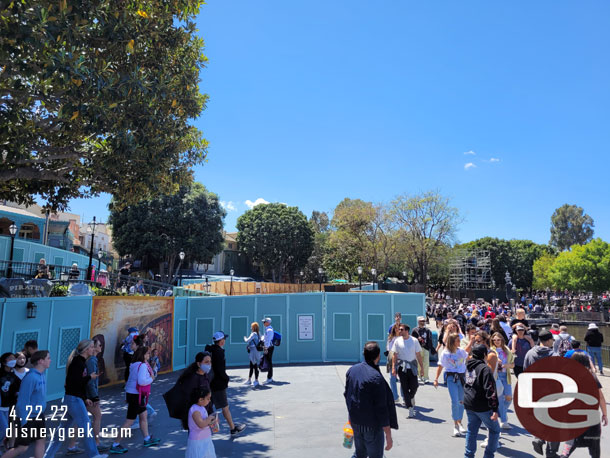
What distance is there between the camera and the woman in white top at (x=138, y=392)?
5980mm

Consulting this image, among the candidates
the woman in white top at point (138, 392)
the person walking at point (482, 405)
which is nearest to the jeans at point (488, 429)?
the person walking at point (482, 405)

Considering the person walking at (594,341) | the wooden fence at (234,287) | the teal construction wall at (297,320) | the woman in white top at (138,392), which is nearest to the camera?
the woman in white top at (138,392)

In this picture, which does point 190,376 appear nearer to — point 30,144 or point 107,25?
point 107,25

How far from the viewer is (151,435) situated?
6434 mm

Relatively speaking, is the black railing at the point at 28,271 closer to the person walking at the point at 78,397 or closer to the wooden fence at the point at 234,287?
the person walking at the point at 78,397

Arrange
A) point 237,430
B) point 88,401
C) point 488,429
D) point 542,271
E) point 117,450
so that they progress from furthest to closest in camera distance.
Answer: point 542,271 → point 237,430 → point 117,450 → point 88,401 → point 488,429

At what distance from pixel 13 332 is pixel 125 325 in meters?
3.05

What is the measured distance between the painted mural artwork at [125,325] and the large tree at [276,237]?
4127cm

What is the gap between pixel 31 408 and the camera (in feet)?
15.9

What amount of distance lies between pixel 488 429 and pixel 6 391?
6.42 m

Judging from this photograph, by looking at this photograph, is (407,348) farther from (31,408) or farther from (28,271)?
(28,271)

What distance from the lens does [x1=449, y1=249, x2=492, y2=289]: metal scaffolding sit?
55.9m

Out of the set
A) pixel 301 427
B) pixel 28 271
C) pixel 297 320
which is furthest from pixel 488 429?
pixel 28 271

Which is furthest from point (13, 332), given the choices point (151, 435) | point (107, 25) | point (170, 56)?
point (170, 56)
